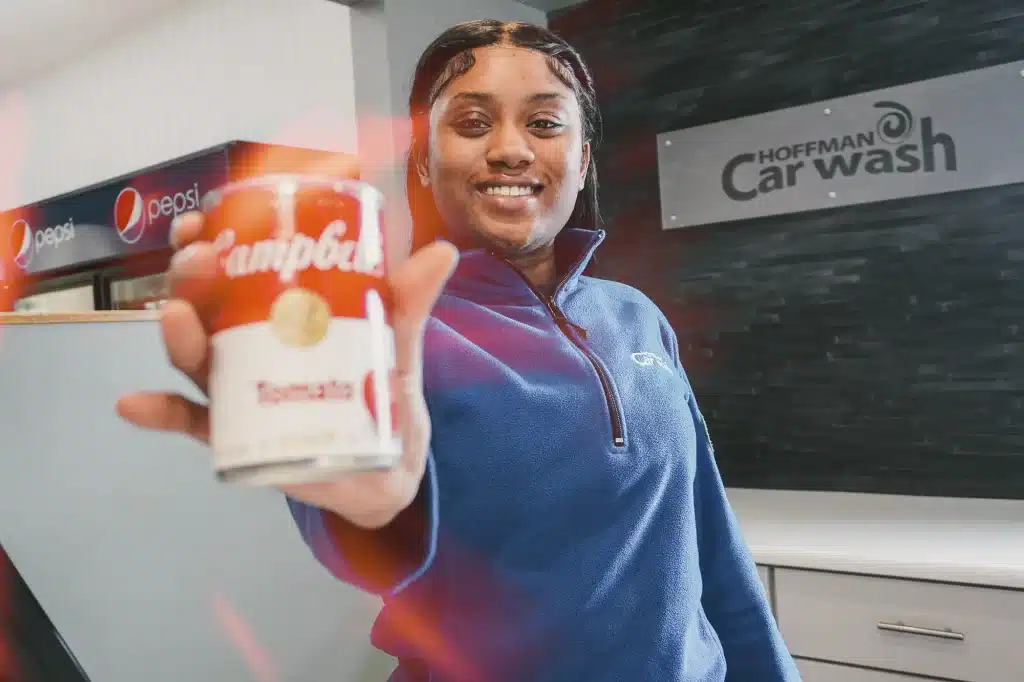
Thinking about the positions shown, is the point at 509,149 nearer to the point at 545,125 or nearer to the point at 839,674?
the point at 545,125

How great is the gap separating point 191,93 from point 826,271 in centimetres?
273

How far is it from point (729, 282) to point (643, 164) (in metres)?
0.39

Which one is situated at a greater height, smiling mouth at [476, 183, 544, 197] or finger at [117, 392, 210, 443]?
smiling mouth at [476, 183, 544, 197]

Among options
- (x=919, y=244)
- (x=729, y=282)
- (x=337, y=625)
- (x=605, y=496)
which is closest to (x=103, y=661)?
(x=337, y=625)

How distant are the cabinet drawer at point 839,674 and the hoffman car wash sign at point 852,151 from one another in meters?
0.98

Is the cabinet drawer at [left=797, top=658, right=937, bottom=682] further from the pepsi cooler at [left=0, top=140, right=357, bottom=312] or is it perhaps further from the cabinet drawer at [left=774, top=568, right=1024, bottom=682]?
the pepsi cooler at [left=0, top=140, right=357, bottom=312]

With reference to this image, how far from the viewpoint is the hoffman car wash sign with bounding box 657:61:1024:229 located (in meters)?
1.70

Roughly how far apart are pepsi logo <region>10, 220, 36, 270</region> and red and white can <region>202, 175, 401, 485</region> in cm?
386

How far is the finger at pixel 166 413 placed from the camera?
0.44 metres

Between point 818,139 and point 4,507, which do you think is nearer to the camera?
point 4,507

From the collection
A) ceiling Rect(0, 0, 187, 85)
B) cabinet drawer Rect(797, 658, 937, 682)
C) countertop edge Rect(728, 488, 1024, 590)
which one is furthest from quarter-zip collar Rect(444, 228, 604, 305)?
ceiling Rect(0, 0, 187, 85)

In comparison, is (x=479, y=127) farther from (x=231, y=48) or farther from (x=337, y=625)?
(x=231, y=48)

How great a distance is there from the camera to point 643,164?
2176 mm

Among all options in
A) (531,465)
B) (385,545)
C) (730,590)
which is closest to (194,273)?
(385,545)
